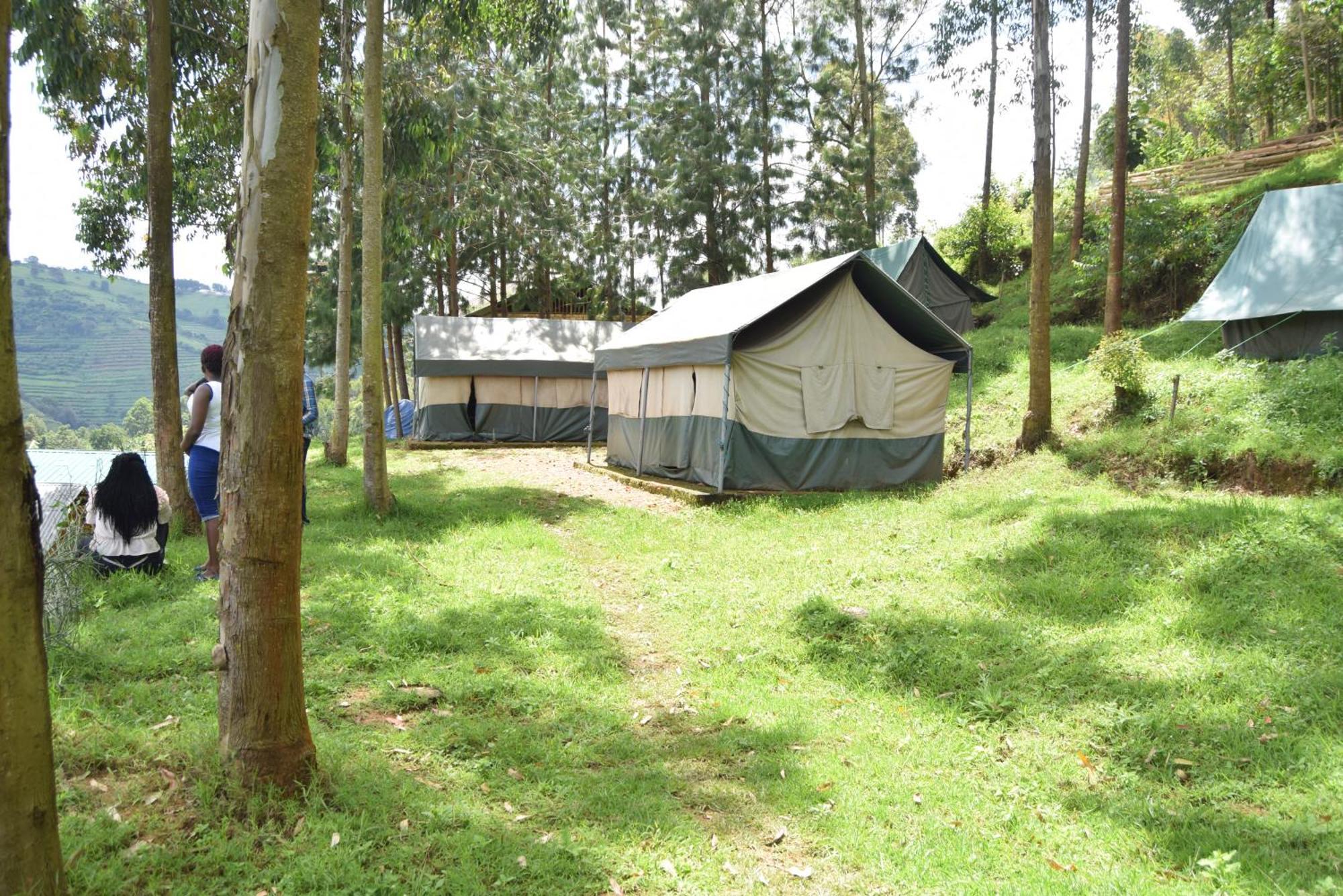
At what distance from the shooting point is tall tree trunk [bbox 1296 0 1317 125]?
22.8 metres

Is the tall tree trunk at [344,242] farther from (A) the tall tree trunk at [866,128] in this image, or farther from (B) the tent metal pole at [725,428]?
Answer: (A) the tall tree trunk at [866,128]

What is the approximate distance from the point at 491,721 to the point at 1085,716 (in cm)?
308

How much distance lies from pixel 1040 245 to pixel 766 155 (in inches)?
643

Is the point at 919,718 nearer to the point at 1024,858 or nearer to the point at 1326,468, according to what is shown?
the point at 1024,858

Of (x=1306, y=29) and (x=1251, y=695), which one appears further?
(x=1306, y=29)

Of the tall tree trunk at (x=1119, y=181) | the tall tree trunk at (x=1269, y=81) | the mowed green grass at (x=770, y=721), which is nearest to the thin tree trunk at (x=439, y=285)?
the tall tree trunk at (x=1119, y=181)

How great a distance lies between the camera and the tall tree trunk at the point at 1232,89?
97.2 ft

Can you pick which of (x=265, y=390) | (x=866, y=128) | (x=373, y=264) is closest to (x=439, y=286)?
(x=866, y=128)

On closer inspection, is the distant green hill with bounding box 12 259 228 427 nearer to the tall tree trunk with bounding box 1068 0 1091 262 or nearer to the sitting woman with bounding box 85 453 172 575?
the tall tree trunk with bounding box 1068 0 1091 262

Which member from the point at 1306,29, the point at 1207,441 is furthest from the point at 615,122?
the point at 1207,441

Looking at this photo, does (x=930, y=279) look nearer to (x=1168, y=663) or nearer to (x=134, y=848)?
(x=1168, y=663)

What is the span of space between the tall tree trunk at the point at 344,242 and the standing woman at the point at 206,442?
737 cm

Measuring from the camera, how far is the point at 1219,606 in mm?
5355

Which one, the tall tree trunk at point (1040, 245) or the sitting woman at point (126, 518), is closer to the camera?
the sitting woman at point (126, 518)
